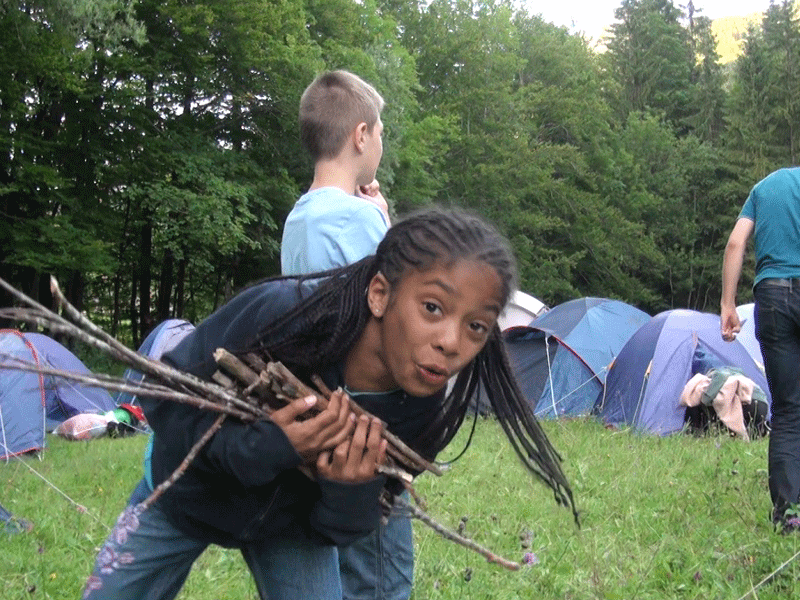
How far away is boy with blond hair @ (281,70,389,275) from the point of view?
7.63 ft

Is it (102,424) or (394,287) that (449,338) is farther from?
(102,424)

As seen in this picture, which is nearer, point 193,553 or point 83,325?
point 83,325

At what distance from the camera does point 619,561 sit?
3330 mm

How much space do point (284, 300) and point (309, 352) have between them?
13 centimetres

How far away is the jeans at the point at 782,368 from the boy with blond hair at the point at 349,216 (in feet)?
6.17

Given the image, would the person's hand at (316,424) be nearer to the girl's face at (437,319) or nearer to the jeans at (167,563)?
the girl's face at (437,319)

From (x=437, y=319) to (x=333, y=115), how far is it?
119 centimetres

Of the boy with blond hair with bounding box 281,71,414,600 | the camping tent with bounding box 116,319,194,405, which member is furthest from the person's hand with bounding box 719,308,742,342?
the camping tent with bounding box 116,319,194,405

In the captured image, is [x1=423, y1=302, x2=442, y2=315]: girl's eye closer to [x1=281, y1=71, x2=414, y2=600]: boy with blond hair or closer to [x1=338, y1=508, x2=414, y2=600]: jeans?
[x1=281, y1=71, x2=414, y2=600]: boy with blond hair

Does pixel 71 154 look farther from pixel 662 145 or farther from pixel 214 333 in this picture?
pixel 662 145

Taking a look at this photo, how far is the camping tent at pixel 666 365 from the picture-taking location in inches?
334

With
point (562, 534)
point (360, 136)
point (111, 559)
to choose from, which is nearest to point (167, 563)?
point (111, 559)

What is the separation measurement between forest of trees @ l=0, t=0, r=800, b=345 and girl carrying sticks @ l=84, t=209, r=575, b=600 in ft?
11.4

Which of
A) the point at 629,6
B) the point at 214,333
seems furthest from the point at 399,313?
the point at 629,6
